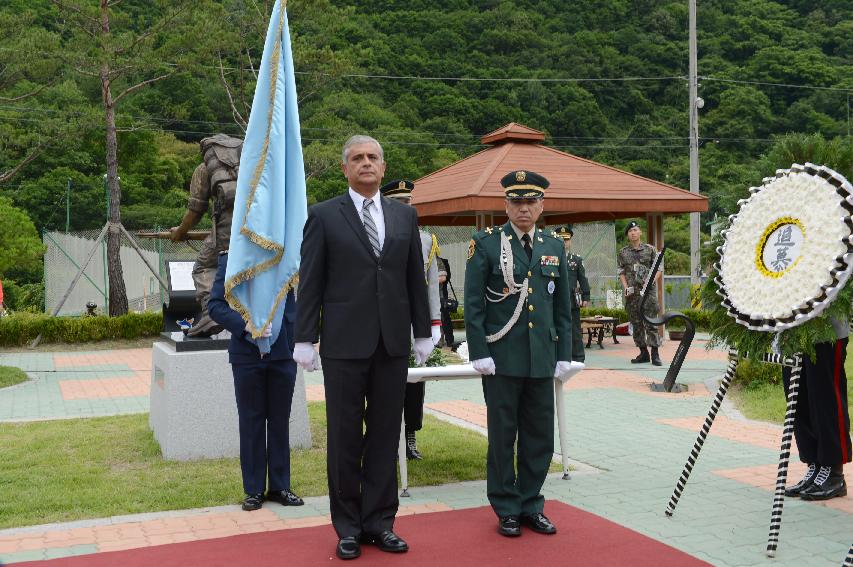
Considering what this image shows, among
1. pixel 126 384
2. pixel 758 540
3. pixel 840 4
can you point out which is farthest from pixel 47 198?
pixel 840 4

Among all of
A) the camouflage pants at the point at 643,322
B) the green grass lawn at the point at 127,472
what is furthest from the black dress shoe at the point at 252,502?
the camouflage pants at the point at 643,322

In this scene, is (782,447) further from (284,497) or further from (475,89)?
(475,89)

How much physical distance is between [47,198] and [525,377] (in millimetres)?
37252

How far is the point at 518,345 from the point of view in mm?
4770

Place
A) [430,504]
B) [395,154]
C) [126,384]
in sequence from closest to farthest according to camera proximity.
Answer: [430,504]
[126,384]
[395,154]

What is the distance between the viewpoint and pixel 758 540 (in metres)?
4.57

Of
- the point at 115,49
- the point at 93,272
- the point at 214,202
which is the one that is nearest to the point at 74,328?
the point at 93,272

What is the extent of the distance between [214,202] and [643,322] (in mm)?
8280

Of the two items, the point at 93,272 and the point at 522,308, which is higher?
the point at 93,272

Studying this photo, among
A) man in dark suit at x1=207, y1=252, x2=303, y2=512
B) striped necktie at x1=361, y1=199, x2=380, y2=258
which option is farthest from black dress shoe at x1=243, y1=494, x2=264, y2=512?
striped necktie at x1=361, y1=199, x2=380, y2=258

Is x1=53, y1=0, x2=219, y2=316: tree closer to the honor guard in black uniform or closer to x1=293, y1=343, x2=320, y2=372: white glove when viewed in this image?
x1=293, y1=343, x2=320, y2=372: white glove

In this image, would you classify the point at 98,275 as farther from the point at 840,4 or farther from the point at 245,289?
the point at 840,4

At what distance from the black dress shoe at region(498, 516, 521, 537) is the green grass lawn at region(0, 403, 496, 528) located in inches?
50.0

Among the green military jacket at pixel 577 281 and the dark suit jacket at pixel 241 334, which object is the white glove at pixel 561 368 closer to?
the dark suit jacket at pixel 241 334
